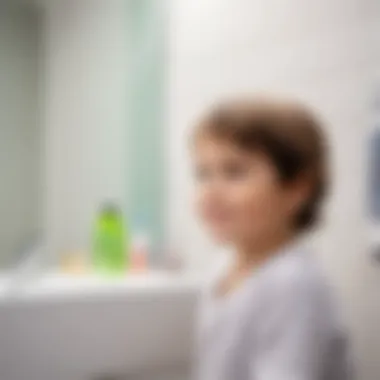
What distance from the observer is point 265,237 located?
1135 millimetres

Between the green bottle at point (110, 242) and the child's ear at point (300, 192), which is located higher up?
the child's ear at point (300, 192)

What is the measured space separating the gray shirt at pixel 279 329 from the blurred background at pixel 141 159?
0.04m

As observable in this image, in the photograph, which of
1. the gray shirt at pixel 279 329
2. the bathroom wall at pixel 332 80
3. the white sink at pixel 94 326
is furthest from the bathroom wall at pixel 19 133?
the gray shirt at pixel 279 329

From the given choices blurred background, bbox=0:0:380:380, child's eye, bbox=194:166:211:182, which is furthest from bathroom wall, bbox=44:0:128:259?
child's eye, bbox=194:166:211:182

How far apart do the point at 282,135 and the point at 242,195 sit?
0.13 meters

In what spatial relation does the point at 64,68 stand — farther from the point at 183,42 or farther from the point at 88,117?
the point at 183,42

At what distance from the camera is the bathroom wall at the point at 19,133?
125 cm

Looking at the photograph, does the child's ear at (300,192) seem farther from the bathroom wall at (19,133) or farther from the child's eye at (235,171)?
the bathroom wall at (19,133)

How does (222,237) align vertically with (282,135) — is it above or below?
below

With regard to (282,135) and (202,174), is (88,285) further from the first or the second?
(282,135)

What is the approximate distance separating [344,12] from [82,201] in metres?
0.60

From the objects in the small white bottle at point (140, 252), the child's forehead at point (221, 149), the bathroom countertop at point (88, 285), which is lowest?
the bathroom countertop at point (88, 285)

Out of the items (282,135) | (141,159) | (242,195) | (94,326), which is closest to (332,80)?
(282,135)

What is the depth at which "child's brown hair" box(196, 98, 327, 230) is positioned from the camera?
3.68ft
